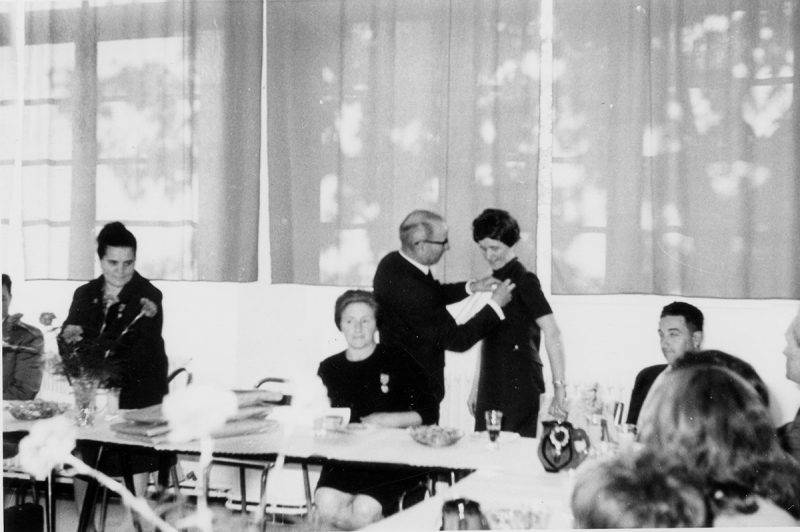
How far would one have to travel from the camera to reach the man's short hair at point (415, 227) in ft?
8.79

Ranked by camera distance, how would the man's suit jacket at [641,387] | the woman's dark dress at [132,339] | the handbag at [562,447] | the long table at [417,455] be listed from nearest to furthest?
the long table at [417,455] → the handbag at [562,447] → the man's suit jacket at [641,387] → the woman's dark dress at [132,339]

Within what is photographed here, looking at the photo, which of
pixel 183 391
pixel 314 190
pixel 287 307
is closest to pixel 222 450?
pixel 183 391

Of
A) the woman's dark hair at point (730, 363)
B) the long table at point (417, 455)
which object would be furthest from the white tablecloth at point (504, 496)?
the woman's dark hair at point (730, 363)

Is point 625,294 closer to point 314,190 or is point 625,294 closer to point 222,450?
point 314,190

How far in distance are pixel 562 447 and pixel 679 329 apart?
0.77 metres

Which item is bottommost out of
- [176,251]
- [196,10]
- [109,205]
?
[176,251]

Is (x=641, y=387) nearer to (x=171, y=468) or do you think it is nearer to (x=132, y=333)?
(x=171, y=468)

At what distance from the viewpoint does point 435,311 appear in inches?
107

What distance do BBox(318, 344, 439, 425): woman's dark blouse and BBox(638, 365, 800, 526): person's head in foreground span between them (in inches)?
42.7

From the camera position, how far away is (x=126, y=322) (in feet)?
8.81

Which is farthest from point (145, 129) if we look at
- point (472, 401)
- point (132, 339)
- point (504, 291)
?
point (472, 401)

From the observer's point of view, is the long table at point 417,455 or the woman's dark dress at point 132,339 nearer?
the long table at point 417,455

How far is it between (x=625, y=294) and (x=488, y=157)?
68cm

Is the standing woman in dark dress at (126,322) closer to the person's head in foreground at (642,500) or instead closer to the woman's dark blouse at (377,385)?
the woman's dark blouse at (377,385)
